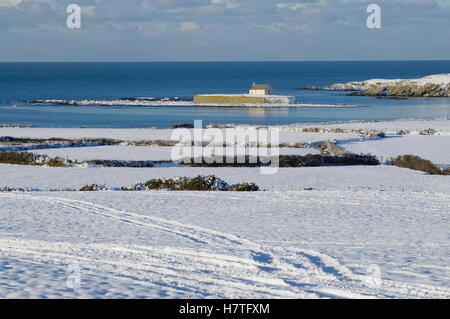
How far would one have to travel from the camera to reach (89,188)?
1064 inches

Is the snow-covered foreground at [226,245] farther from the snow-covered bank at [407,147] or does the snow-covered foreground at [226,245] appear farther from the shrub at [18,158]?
the snow-covered bank at [407,147]

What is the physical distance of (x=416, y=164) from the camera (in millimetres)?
34188

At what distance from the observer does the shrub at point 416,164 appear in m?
33.0

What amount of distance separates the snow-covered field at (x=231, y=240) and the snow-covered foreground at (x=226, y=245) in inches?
1.1

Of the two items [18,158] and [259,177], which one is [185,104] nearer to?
[18,158]

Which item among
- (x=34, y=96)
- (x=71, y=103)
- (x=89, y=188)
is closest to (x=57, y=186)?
(x=89, y=188)

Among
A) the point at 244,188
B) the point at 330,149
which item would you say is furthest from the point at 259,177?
the point at 330,149

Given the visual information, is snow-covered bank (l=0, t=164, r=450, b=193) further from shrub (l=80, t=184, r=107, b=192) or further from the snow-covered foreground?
the snow-covered foreground

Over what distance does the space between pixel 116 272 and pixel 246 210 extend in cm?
843

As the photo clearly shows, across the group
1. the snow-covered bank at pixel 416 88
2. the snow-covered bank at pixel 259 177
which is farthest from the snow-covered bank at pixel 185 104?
the snow-covered bank at pixel 259 177

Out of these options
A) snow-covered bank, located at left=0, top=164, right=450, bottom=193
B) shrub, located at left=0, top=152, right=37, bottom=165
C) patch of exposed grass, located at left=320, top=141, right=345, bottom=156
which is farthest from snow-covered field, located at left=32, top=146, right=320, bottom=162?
snow-covered bank, located at left=0, top=164, right=450, bottom=193

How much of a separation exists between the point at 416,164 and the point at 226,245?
69.4 feet

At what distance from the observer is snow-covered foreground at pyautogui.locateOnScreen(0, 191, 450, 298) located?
11.6 metres

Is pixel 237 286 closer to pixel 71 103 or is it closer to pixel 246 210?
pixel 246 210
